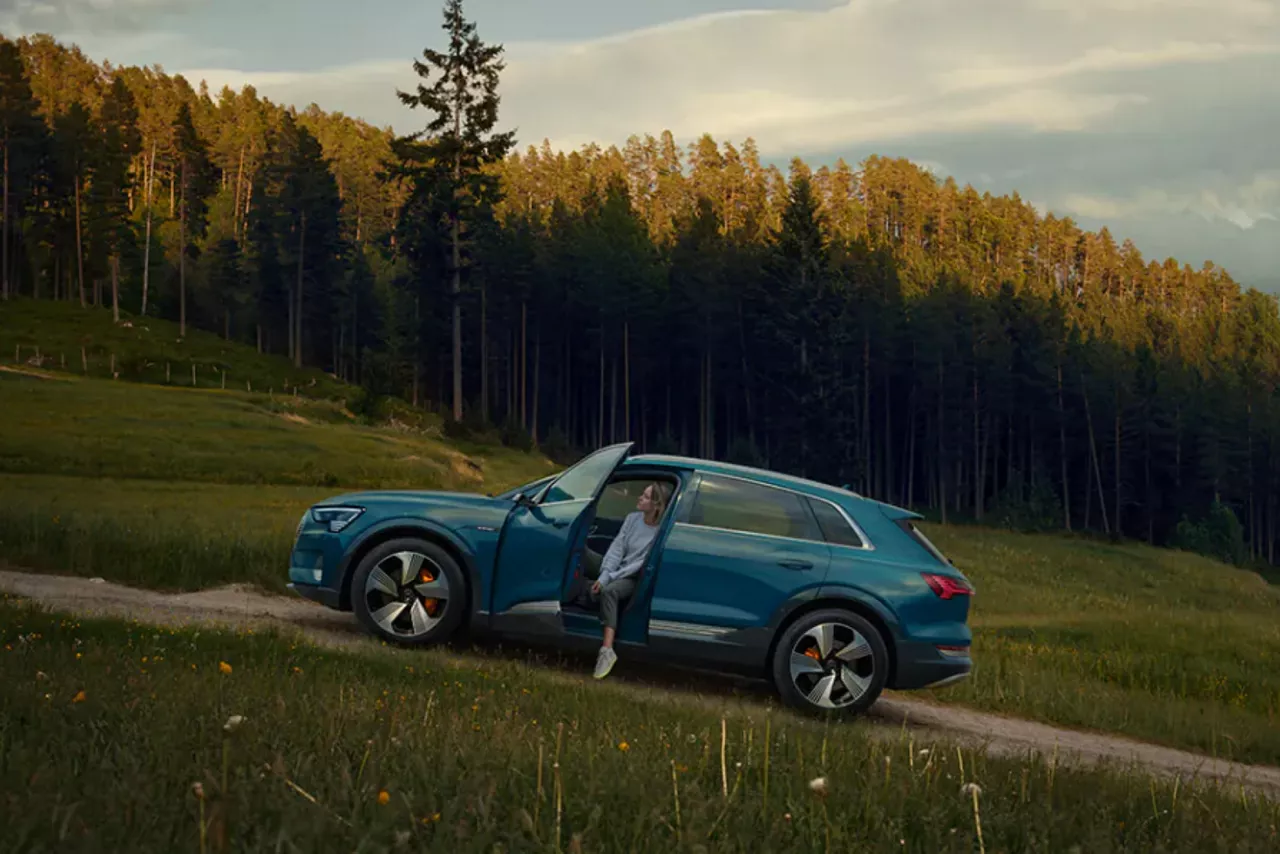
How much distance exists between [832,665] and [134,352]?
280 feet

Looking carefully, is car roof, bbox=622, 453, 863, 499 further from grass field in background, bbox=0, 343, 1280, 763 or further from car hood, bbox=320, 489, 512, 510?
grass field in background, bbox=0, 343, 1280, 763

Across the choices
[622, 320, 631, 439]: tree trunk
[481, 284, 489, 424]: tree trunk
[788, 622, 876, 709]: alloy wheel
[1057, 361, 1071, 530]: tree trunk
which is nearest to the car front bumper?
[788, 622, 876, 709]: alloy wheel

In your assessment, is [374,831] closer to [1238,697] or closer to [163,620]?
[163,620]

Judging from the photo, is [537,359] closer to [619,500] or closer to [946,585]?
[619,500]

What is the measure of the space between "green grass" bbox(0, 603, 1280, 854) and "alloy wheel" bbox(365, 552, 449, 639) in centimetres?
315

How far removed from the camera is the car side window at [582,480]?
10.7m

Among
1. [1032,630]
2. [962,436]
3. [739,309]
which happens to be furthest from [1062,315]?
[1032,630]

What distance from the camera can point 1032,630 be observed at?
22.3 meters

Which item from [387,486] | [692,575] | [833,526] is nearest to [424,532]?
[692,575]

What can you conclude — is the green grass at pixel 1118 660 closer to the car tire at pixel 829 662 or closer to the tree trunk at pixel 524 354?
the car tire at pixel 829 662

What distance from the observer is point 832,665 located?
1010cm

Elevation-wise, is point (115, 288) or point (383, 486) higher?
point (115, 288)

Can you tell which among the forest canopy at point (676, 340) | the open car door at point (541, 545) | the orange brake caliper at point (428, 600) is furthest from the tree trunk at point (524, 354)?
the open car door at point (541, 545)

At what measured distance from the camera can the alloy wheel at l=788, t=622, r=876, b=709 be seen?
1006 cm
